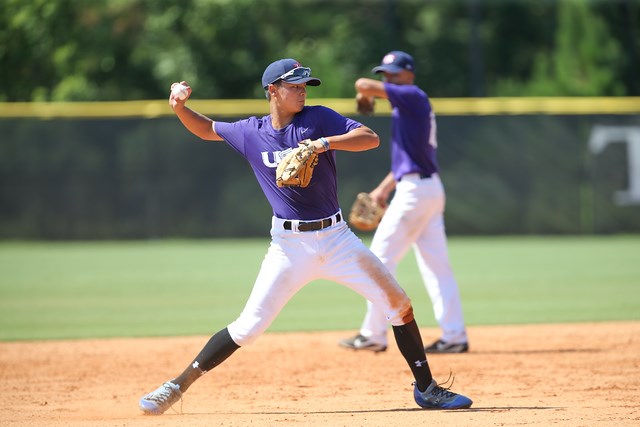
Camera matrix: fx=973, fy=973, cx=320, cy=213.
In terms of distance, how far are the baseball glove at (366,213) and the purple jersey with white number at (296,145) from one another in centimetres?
243

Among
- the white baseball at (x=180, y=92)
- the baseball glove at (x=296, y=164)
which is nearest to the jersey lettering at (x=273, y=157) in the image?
the baseball glove at (x=296, y=164)

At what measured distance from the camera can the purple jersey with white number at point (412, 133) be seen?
6762 millimetres

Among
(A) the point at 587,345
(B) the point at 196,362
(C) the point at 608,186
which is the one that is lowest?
(C) the point at 608,186

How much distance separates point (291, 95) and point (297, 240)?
0.73 meters

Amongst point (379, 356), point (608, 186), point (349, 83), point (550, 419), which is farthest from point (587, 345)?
point (349, 83)

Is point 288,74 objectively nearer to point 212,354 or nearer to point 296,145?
point 296,145

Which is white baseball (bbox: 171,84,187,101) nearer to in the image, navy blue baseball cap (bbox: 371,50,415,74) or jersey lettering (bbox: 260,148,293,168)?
jersey lettering (bbox: 260,148,293,168)

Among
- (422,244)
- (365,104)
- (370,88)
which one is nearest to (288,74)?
(370,88)

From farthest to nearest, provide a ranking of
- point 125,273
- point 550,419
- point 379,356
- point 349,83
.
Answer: point 349,83 < point 125,273 < point 379,356 < point 550,419

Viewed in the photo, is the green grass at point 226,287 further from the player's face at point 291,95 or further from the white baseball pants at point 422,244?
the player's face at point 291,95

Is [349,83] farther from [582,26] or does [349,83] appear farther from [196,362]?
[196,362]

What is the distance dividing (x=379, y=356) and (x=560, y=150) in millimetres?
10036

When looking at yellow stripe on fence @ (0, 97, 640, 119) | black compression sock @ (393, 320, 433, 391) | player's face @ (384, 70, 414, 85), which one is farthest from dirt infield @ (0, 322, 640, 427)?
yellow stripe on fence @ (0, 97, 640, 119)

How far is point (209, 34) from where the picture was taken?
26.6 meters
